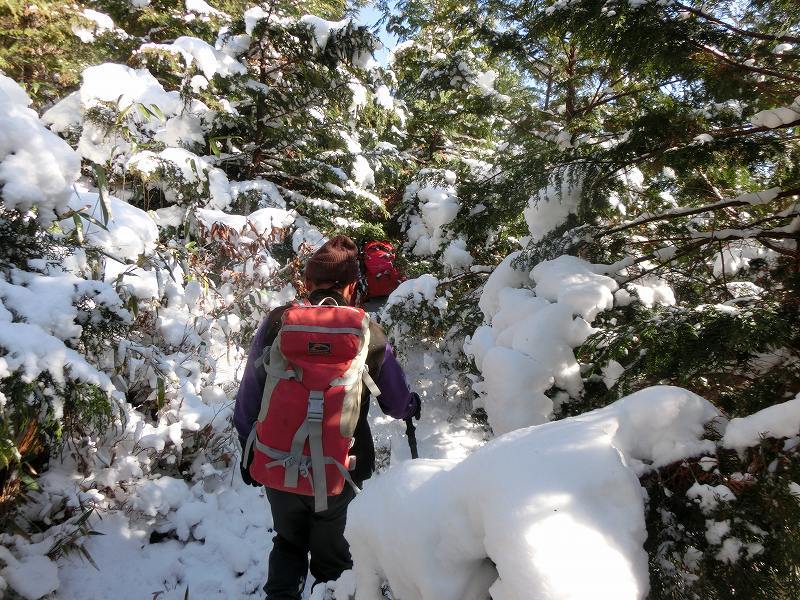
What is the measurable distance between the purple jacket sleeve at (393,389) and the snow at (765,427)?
5.42 feet

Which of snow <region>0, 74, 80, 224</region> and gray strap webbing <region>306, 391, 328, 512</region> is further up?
snow <region>0, 74, 80, 224</region>

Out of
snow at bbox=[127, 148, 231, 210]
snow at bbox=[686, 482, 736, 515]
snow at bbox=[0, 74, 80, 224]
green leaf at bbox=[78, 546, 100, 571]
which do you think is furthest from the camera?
snow at bbox=[127, 148, 231, 210]

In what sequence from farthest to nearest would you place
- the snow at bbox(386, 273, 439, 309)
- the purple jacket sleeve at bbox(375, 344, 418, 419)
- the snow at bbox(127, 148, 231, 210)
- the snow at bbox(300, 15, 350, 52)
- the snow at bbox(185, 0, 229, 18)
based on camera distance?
the snow at bbox(185, 0, 229, 18) < the snow at bbox(300, 15, 350, 52) < the snow at bbox(386, 273, 439, 309) < the snow at bbox(127, 148, 231, 210) < the purple jacket sleeve at bbox(375, 344, 418, 419)

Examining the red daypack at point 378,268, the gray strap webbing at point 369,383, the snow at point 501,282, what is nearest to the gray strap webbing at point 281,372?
the gray strap webbing at point 369,383

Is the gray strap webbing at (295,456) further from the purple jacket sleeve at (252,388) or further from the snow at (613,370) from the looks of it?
the snow at (613,370)

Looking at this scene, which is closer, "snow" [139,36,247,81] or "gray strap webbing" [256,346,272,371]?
"gray strap webbing" [256,346,272,371]

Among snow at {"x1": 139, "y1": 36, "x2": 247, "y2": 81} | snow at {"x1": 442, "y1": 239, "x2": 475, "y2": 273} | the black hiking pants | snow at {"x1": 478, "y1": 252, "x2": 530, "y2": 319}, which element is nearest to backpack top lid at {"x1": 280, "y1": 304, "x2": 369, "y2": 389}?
the black hiking pants

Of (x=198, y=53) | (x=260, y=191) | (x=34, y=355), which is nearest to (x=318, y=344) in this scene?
(x=34, y=355)

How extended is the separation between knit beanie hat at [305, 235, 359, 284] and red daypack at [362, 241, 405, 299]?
6.32m

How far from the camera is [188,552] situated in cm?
317

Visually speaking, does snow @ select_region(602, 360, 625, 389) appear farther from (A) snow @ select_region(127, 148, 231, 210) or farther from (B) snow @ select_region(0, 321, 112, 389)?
(A) snow @ select_region(127, 148, 231, 210)

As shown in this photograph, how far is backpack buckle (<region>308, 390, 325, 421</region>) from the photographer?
2156 mm

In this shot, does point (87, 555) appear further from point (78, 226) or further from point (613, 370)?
point (613, 370)

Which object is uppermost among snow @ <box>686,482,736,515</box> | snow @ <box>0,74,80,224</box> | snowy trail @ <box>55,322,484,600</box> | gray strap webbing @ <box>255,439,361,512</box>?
snow @ <box>686,482,736,515</box>
